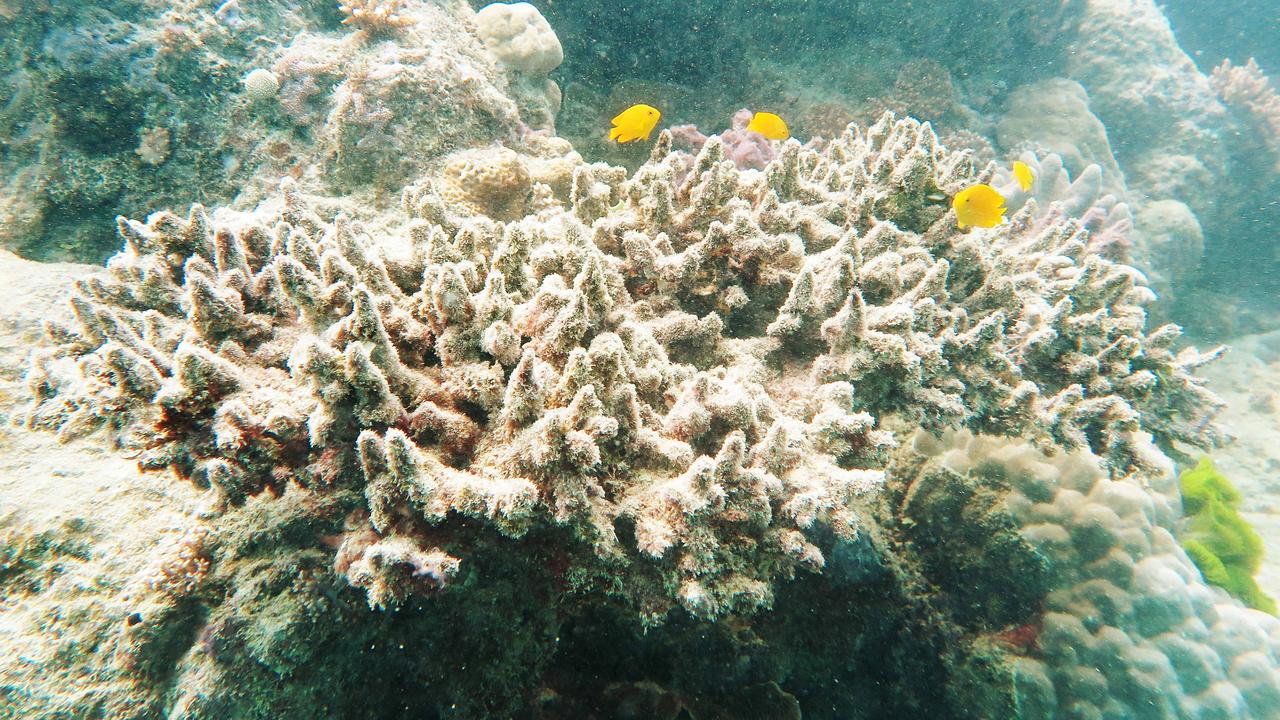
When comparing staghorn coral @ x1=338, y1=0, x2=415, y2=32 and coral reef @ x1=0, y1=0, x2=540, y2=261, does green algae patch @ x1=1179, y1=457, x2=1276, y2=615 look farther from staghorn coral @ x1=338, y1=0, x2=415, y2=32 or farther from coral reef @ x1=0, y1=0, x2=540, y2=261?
staghorn coral @ x1=338, y1=0, x2=415, y2=32

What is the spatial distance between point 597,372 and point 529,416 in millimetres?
284

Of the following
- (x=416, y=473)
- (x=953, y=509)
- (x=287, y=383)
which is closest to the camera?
(x=416, y=473)

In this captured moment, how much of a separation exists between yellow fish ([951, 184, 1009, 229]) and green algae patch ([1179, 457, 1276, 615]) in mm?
4035

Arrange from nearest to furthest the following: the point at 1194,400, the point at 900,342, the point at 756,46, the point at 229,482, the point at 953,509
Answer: the point at 229,482
the point at 900,342
the point at 953,509
the point at 1194,400
the point at 756,46

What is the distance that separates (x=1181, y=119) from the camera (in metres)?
11.5

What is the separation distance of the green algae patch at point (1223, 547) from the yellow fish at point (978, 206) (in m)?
4.03

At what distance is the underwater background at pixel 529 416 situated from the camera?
1.76m

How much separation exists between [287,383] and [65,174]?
200 inches

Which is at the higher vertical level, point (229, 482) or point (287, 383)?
point (287, 383)

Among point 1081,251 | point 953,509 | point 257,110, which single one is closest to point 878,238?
point 953,509

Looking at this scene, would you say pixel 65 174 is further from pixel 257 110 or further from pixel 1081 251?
pixel 1081 251

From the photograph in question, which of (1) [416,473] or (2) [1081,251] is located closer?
(1) [416,473]

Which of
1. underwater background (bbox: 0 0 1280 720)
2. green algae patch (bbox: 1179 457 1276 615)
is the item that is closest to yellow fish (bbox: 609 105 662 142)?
underwater background (bbox: 0 0 1280 720)

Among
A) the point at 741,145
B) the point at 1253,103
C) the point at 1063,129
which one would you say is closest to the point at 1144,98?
the point at 1253,103
